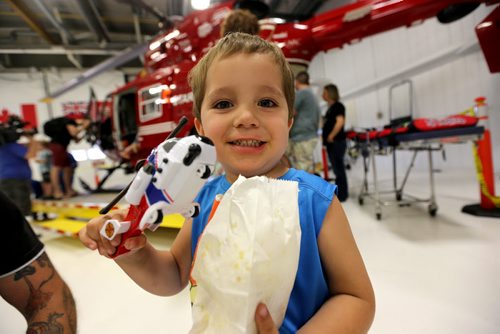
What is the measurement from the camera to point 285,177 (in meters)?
0.53

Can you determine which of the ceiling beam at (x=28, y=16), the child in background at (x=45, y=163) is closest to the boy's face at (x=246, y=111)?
the child in background at (x=45, y=163)

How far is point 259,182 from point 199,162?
0.32ft

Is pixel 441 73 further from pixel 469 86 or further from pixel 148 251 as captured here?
pixel 148 251

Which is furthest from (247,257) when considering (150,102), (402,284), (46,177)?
(46,177)

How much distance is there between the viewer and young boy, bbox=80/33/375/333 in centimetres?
43

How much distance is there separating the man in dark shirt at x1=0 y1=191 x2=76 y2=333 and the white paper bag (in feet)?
1.53

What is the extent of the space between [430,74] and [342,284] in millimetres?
4967

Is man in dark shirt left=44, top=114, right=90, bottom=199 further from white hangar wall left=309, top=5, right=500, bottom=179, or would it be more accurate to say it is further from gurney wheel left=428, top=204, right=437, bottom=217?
white hangar wall left=309, top=5, right=500, bottom=179

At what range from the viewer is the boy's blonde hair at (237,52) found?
19.2 inches

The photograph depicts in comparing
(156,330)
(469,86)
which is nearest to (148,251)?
(156,330)

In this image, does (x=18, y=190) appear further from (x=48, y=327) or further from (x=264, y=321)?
(x=264, y=321)

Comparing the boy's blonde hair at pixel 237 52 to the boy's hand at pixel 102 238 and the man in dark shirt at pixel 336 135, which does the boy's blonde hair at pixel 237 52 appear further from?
the man in dark shirt at pixel 336 135

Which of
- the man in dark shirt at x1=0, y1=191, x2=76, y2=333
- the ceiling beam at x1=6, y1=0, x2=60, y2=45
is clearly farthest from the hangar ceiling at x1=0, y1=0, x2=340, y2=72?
the man in dark shirt at x1=0, y1=191, x2=76, y2=333

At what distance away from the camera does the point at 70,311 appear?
2.22 feet
